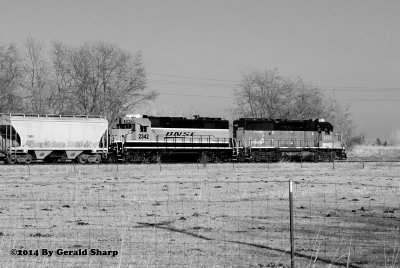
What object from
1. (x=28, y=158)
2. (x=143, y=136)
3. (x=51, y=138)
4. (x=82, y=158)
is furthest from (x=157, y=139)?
(x=28, y=158)

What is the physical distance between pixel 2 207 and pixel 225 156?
30.6 m

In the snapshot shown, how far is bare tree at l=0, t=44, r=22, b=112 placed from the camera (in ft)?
188

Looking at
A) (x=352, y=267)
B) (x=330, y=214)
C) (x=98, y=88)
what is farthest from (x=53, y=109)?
(x=352, y=267)

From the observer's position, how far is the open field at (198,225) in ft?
30.2

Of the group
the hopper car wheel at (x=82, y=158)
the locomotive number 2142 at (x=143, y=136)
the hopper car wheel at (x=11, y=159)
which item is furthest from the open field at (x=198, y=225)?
the locomotive number 2142 at (x=143, y=136)

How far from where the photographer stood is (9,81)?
58.4m

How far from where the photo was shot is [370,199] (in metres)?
17.9

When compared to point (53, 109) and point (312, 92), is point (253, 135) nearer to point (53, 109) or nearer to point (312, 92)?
point (53, 109)

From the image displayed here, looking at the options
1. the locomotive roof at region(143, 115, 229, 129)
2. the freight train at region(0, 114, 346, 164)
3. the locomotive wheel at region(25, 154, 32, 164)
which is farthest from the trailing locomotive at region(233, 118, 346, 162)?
the locomotive wheel at region(25, 154, 32, 164)

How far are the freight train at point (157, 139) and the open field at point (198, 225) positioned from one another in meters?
16.4

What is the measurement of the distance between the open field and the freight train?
644 inches

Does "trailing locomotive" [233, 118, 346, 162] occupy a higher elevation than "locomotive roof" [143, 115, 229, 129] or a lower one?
lower

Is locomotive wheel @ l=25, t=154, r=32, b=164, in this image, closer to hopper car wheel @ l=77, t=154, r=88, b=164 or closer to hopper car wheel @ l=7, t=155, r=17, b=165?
hopper car wheel @ l=7, t=155, r=17, b=165

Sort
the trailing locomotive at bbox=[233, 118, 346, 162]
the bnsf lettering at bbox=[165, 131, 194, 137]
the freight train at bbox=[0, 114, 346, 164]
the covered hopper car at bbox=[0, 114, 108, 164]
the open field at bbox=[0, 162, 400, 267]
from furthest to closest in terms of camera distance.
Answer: the trailing locomotive at bbox=[233, 118, 346, 162], the bnsf lettering at bbox=[165, 131, 194, 137], the freight train at bbox=[0, 114, 346, 164], the covered hopper car at bbox=[0, 114, 108, 164], the open field at bbox=[0, 162, 400, 267]
